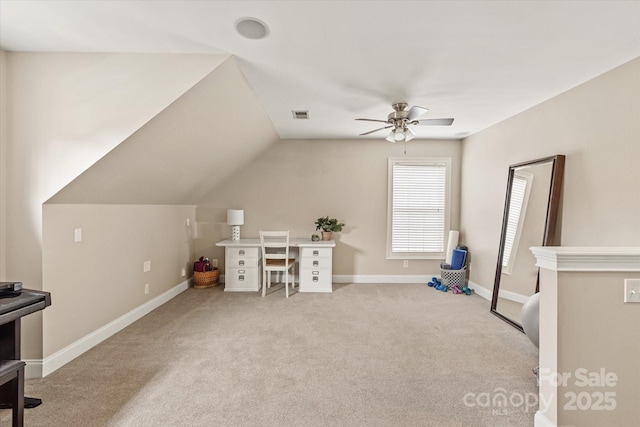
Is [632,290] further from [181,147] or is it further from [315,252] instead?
[181,147]

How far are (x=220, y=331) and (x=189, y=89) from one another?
7.83ft

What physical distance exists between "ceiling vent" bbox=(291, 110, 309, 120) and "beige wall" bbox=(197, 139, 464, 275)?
1172 mm

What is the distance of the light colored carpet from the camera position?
70.8 inches

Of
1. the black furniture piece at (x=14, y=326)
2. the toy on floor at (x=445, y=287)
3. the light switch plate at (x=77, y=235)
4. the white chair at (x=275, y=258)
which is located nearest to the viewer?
the black furniture piece at (x=14, y=326)

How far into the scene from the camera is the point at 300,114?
11.8ft

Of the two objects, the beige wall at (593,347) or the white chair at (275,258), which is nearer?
the beige wall at (593,347)

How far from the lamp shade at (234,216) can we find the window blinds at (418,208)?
2.62m

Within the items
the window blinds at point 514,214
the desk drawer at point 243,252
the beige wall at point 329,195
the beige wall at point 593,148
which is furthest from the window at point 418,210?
the desk drawer at point 243,252

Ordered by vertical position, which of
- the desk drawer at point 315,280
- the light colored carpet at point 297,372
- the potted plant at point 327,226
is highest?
the potted plant at point 327,226

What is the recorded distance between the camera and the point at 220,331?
3.00 metres

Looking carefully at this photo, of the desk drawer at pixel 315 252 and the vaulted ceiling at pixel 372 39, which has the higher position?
the vaulted ceiling at pixel 372 39

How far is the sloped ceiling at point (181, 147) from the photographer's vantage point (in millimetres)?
2344
